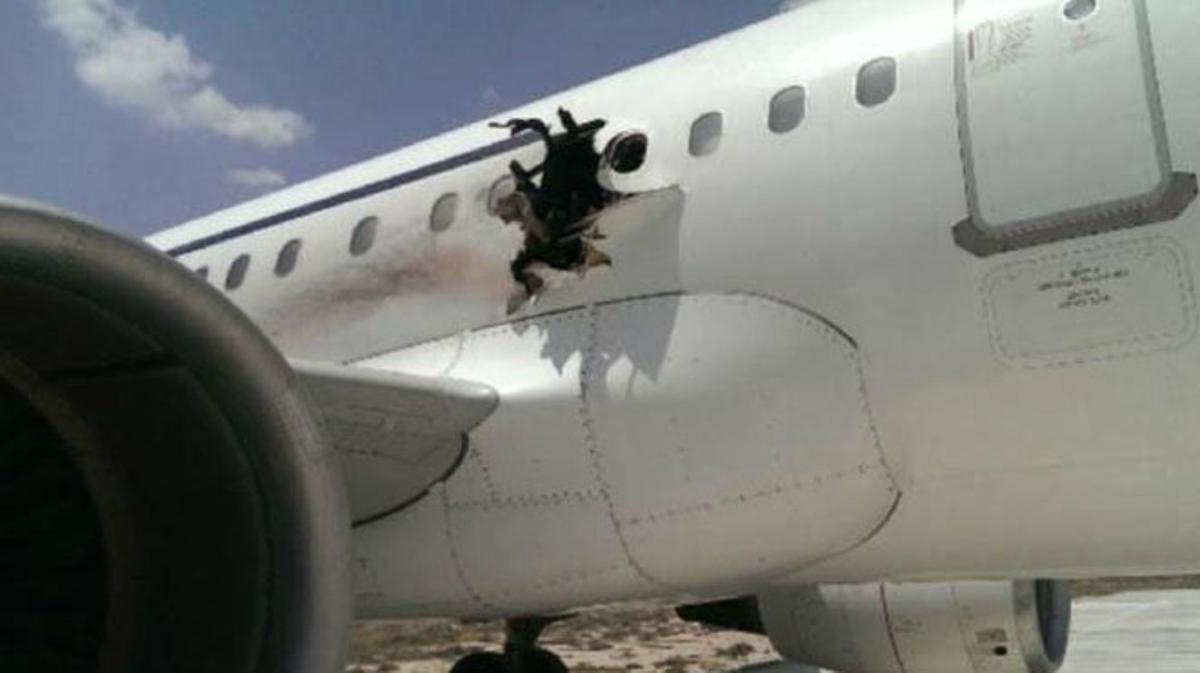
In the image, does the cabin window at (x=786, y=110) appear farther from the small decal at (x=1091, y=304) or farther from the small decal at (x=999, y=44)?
the small decal at (x=1091, y=304)

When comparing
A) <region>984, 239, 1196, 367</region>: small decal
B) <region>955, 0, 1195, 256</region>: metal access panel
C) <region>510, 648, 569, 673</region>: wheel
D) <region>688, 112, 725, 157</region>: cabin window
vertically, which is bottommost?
<region>510, 648, 569, 673</region>: wheel

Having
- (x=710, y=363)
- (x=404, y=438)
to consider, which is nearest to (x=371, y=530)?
(x=404, y=438)

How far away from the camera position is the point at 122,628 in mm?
4527

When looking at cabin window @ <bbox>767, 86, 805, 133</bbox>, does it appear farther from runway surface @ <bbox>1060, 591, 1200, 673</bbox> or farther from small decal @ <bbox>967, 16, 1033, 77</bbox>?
runway surface @ <bbox>1060, 591, 1200, 673</bbox>

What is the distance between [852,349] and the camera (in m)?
4.68

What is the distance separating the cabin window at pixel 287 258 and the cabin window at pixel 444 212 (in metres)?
1.18

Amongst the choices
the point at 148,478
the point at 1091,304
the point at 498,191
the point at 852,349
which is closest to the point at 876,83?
the point at 852,349

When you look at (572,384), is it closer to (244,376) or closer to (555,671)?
(244,376)

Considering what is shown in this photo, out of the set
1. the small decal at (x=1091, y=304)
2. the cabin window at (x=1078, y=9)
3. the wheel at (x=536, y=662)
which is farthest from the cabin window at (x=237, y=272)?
the cabin window at (x=1078, y=9)

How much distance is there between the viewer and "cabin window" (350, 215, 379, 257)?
6621 millimetres

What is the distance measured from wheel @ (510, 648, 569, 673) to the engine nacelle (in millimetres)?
2123

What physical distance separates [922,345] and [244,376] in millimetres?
2450

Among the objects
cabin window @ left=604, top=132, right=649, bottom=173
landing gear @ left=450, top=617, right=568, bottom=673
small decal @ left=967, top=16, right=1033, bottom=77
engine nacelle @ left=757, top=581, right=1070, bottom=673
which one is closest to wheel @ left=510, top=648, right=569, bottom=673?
landing gear @ left=450, top=617, right=568, bottom=673

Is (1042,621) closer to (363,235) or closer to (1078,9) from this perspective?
(1078,9)
